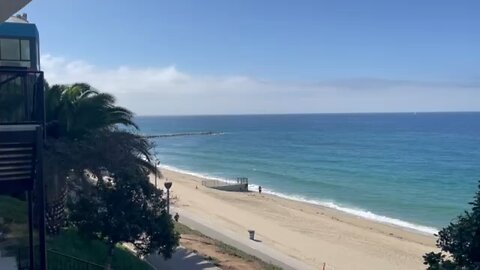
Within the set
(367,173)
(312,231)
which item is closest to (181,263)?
(312,231)

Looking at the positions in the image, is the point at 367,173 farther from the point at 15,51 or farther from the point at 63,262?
the point at 63,262

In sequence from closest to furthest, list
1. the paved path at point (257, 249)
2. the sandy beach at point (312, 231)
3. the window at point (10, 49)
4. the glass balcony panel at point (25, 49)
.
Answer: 1. the window at point (10, 49)
2. the glass balcony panel at point (25, 49)
3. the paved path at point (257, 249)
4. the sandy beach at point (312, 231)

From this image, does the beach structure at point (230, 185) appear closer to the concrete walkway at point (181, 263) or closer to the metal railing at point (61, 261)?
the concrete walkway at point (181, 263)

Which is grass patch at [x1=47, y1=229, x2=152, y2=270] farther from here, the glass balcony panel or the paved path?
the paved path

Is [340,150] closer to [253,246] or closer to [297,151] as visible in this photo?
[297,151]

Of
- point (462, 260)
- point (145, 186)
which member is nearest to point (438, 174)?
point (145, 186)

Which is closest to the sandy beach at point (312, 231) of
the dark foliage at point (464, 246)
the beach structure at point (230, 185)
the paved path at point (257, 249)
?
the paved path at point (257, 249)
